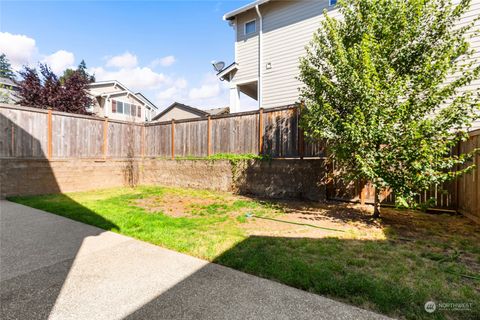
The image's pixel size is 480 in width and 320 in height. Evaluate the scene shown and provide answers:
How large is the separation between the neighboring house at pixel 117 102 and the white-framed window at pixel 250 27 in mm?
15494

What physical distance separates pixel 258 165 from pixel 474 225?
16.5 feet

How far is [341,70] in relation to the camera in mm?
4512

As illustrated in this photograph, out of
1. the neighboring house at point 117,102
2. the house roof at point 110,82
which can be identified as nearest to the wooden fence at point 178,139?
the neighboring house at point 117,102

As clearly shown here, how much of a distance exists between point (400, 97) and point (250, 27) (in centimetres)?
943

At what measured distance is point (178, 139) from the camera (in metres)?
9.51

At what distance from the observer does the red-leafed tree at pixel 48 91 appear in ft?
44.3

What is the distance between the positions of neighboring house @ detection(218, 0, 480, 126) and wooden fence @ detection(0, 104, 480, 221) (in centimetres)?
335

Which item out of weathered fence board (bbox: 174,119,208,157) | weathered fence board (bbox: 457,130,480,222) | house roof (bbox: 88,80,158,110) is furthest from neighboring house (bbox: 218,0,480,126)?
house roof (bbox: 88,80,158,110)

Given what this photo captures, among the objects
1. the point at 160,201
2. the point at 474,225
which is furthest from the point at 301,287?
the point at 160,201

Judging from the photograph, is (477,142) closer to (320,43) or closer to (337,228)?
(337,228)

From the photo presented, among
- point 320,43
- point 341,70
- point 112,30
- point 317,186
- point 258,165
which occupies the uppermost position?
point 112,30

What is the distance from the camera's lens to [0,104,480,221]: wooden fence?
618cm

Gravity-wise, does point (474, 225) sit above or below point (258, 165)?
below

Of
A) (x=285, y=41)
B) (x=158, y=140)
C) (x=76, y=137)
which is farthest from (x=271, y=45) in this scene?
(x=76, y=137)
